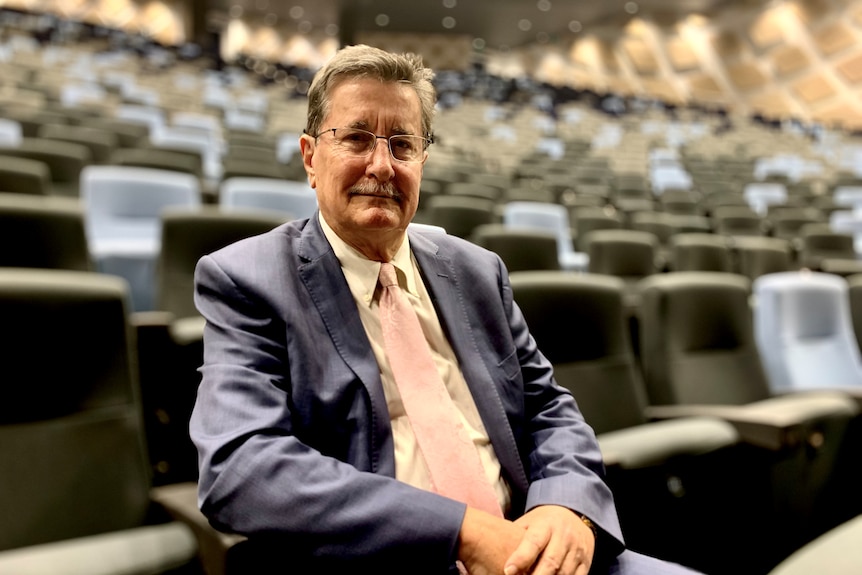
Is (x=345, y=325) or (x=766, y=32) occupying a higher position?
(x=766, y=32)

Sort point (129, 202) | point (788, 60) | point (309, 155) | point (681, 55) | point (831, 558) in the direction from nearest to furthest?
point (831, 558)
point (309, 155)
point (129, 202)
point (788, 60)
point (681, 55)

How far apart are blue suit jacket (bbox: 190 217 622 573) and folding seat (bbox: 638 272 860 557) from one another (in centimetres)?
29

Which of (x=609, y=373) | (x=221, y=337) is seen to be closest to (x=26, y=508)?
(x=221, y=337)

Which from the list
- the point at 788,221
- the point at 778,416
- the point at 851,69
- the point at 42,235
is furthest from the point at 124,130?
the point at 851,69

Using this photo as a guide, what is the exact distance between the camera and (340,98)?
0.51 meters

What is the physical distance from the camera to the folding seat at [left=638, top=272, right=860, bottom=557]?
742 mm

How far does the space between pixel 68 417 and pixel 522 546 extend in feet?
1.23

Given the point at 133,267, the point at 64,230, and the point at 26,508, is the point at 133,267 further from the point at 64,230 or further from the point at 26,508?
the point at 26,508

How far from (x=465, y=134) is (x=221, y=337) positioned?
4.32 metres

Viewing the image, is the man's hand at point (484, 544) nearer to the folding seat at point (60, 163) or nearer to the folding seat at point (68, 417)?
the folding seat at point (68, 417)

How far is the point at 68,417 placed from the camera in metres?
0.53

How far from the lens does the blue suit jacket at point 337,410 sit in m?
0.42

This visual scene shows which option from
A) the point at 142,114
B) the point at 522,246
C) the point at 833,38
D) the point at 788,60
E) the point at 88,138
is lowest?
the point at 522,246

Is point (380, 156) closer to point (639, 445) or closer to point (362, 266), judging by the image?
point (362, 266)
